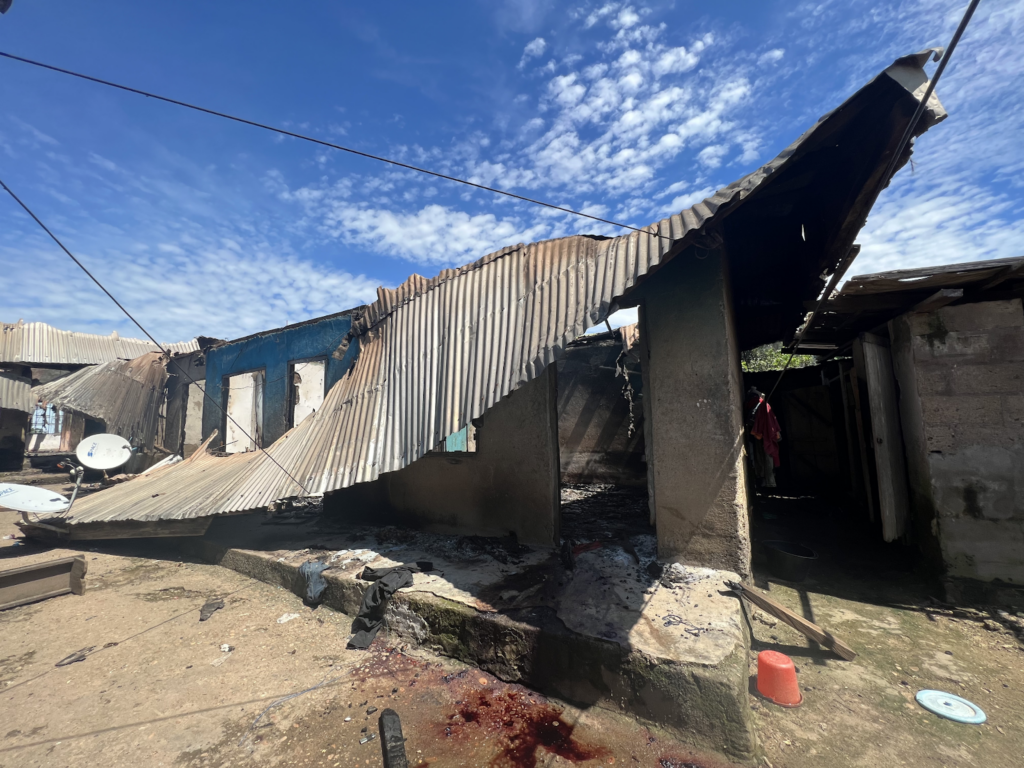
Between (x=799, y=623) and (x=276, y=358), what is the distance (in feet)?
32.9

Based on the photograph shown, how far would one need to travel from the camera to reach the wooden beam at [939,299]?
13.4ft

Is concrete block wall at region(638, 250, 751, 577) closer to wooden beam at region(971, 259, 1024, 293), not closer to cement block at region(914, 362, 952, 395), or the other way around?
cement block at region(914, 362, 952, 395)

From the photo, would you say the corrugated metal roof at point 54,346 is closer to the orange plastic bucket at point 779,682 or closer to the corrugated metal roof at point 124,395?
the corrugated metal roof at point 124,395

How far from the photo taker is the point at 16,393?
14.8 m

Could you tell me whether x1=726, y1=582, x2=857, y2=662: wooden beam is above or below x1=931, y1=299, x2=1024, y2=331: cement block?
below

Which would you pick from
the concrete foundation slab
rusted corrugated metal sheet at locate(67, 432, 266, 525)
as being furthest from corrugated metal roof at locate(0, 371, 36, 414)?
the concrete foundation slab

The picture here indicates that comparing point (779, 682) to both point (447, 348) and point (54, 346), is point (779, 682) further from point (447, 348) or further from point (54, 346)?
point (54, 346)

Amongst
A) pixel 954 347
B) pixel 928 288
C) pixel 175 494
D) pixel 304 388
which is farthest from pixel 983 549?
pixel 304 388

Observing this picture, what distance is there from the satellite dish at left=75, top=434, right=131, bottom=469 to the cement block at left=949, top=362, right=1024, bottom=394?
632 inches

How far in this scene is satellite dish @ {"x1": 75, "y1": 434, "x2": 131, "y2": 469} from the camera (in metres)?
10.7

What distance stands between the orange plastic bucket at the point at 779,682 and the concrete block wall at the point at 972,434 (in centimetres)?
271

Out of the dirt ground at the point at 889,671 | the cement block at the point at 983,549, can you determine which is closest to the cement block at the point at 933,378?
the cement block at the point at 983,549

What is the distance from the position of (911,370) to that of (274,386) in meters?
10.8

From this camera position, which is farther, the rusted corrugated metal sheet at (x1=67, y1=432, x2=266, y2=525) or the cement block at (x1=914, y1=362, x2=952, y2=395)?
the rusted corrugated metal sheet at (x1=67, y1=432, x2=266, y2=525)
